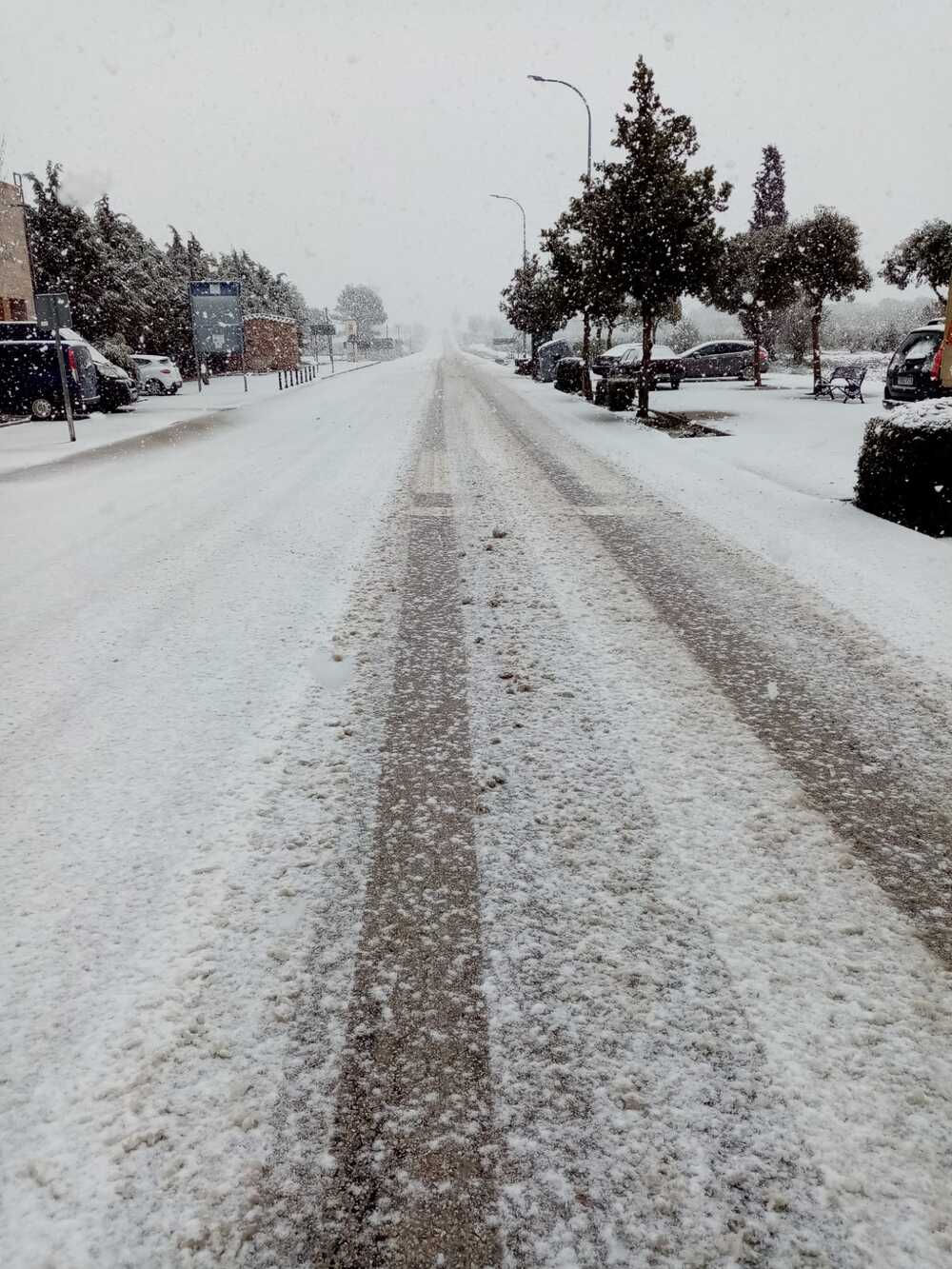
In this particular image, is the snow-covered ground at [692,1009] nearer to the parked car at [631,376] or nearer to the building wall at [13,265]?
the parked car at [631,376]

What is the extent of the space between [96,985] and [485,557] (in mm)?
4542

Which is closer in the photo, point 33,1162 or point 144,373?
point 33,1162

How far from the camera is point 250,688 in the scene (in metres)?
3.94

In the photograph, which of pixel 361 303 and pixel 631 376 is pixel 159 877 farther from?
pixel 361 303

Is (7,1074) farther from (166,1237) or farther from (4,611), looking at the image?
(4,611)

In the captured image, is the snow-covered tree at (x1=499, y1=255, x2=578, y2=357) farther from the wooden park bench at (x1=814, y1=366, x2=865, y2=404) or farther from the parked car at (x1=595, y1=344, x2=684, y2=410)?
the wooden park bench at (x1=814, y1=366, x2=865, y2=404)

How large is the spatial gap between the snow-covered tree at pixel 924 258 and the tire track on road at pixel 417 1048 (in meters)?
32.2

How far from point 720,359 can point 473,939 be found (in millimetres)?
33888

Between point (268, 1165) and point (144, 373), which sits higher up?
point (144, 373)

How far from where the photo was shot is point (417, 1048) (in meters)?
1.88

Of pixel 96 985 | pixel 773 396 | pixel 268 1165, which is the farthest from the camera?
pixel 773 396


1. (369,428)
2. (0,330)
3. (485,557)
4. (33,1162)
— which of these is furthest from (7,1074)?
(0,330)

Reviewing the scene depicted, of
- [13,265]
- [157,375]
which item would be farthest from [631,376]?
[13,265]

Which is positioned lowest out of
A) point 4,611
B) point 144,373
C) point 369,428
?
point 4,611
